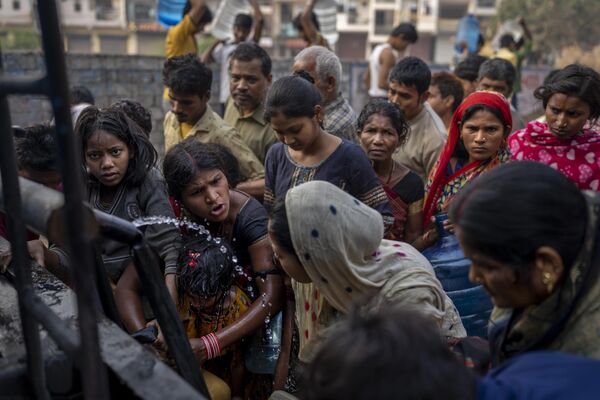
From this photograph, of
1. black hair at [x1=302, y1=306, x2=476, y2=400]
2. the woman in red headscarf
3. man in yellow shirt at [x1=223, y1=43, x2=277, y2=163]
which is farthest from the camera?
man in yellow shirt at [x1=223, y1=43, x2=277, y2=163]

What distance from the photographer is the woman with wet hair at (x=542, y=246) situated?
1220 millimetres

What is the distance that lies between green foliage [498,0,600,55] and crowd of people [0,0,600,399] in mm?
33564

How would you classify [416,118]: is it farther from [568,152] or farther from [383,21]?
[383,21]

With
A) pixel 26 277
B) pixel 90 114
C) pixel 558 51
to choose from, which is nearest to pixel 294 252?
pixel 26 277

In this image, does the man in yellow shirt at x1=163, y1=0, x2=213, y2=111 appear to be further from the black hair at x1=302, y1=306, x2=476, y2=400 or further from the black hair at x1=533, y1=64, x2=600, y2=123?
the black hair at x1=302, y1=306, x2=476, y2=400

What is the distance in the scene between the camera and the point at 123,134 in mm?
2633

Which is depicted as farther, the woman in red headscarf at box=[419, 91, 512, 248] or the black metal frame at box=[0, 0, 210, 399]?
the woman in red headscarf at box=[419, 91, 512, 248]

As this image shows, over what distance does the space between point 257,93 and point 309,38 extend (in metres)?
2.40

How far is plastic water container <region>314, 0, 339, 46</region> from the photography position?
7.63m

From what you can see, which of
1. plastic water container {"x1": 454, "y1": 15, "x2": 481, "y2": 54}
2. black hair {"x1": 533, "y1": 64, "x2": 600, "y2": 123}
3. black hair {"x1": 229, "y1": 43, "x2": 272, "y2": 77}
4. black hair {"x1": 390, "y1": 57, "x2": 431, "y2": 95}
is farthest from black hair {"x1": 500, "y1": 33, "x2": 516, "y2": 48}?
black hair {"x1": 533, "y1": 64, "x2": 600, "y2": 123}

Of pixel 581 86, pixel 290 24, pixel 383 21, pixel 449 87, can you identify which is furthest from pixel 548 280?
pixel 383 21

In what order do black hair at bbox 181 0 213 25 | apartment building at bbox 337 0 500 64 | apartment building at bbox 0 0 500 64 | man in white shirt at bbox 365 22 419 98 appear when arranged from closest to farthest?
black hair at bbox 181 0 213 25 < man in white shirt at bbox 365 22 419 98 < apartment building at bbox 0 0 500 64 < apartment building at bbox 337 0 500 64

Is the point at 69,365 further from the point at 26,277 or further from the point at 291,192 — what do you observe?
the point at 291,192

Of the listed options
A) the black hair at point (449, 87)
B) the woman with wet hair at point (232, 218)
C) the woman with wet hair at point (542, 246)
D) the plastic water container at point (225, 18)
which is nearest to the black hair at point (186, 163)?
the woman with wet hair at point (232, 218)
